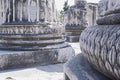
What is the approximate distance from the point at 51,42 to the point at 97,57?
3666mm

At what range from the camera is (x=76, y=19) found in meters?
11.8

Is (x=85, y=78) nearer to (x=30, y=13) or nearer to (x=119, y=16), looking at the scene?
(x=119, y=16)

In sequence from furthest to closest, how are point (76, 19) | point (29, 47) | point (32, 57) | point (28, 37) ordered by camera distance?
point (76, 19) → point (28, 37) → point (29, 47) → point (32, 57)

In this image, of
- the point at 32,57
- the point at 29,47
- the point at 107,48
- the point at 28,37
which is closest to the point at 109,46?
the point at 107,48

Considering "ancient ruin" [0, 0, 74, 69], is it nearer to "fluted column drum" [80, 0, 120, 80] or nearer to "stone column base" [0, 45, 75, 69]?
"stone column base" [0, 45, 75, 69]

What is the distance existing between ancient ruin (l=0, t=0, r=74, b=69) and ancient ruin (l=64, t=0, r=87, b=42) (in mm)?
5920

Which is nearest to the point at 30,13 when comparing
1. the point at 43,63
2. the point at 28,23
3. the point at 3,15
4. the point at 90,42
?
the point at 28,23

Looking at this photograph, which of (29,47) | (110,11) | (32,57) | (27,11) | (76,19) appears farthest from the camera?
(76,19)

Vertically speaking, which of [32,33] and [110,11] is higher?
[110,11]

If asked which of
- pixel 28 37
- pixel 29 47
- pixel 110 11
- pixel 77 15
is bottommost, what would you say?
pixel 29 47

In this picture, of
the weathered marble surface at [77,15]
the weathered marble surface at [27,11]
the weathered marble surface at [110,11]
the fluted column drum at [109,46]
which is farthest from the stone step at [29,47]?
the weathered marble surface at [77,15]

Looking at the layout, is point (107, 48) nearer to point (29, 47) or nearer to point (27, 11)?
point (29, 47)

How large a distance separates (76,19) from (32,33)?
7241mm

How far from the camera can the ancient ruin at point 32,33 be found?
4.48 meters
